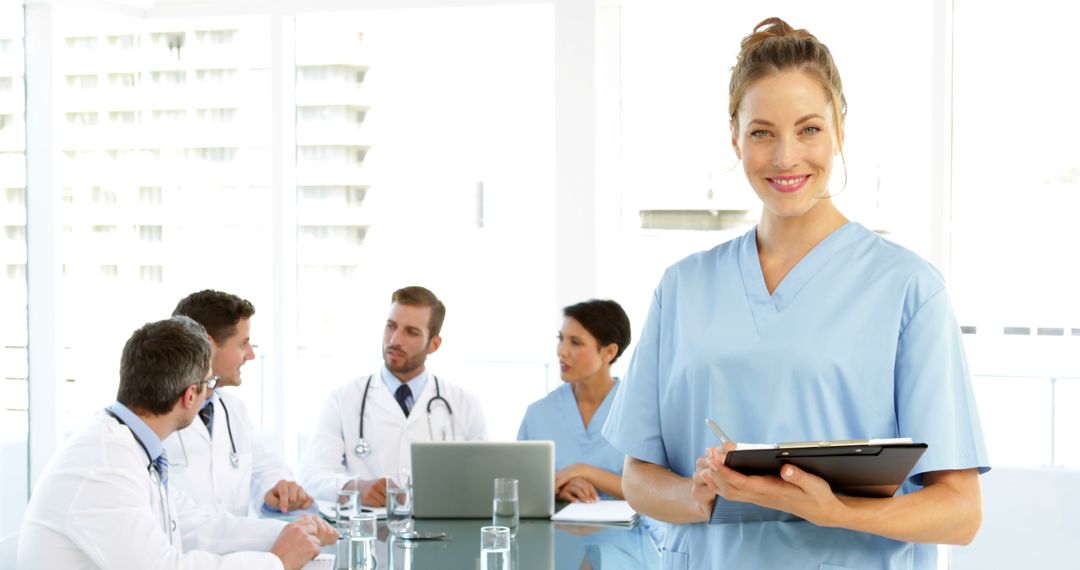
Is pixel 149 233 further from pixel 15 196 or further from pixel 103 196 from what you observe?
pixel 15 196

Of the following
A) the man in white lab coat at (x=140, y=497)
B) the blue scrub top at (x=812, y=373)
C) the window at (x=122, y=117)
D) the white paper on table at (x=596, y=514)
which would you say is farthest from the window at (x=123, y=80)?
the blue scrub top at (x=812, y=373)

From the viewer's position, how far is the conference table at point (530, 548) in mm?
2324

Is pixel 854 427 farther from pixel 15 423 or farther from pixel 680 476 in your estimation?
pixel 15 423

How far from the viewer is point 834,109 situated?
4.29ft

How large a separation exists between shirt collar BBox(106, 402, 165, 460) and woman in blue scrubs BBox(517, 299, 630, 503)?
120 cm

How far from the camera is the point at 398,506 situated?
8.46 feet

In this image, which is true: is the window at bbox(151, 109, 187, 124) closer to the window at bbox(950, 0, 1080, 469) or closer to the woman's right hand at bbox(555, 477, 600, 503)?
the woman's right hand at bbox(555, 477, 600, 503)

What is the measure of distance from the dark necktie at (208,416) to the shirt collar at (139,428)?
74cm

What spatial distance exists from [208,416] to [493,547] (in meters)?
1.30

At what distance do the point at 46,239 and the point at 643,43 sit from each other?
8.24ft

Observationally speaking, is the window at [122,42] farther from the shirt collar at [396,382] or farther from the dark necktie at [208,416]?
the dark necktie at [208,416]

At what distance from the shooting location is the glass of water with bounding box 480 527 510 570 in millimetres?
2092

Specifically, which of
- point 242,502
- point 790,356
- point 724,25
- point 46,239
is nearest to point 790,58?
point 790,356

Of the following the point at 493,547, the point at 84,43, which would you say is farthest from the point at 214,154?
the point at 493,547
